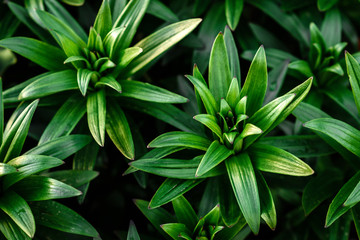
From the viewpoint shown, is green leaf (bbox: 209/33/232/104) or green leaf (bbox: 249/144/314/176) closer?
green leaf (bbox: 249/144/314/176)

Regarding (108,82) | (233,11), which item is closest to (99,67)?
(108,82)

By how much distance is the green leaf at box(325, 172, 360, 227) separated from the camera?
4.31ft

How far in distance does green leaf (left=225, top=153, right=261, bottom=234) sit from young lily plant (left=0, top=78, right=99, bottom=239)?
532 mm

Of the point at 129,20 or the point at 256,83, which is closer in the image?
the point at 256,83

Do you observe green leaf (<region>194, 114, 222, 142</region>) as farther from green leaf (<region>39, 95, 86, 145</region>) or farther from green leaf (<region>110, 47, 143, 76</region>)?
green leaf (<region>39, 95, 86, 145</region>)

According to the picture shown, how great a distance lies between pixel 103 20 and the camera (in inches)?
59.7

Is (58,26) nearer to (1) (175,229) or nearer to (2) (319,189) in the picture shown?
(1) (175,229)

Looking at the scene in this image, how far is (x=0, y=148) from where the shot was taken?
1367 mm

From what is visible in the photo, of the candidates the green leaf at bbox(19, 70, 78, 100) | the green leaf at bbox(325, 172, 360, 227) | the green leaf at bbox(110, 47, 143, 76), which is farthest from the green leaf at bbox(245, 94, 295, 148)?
the green leaf at bbox(19, 70, 78, 100)

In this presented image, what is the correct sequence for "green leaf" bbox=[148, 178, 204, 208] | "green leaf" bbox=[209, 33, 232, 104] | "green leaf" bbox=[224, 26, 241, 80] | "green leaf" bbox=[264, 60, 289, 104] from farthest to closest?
"green leaf" bbox=[264, 60, 289, 104]
"green leaf" bbox=[224, 26, 241, 80]
"green leaf" bbox=[209, 33, 232, 104]
"green leaf" bbox=[148, 178, 204, 208]

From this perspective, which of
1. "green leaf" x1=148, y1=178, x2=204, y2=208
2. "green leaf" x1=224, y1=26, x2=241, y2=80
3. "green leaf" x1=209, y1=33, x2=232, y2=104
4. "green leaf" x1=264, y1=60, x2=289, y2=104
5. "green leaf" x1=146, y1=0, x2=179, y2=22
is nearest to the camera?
"green leaf" x1=148, y1=178, x2=204, y2=208

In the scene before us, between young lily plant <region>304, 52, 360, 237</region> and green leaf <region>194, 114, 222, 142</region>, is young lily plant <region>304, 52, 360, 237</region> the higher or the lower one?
→ the lower one

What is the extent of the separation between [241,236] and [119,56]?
0.84 m

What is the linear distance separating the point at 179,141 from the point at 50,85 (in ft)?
1.74
